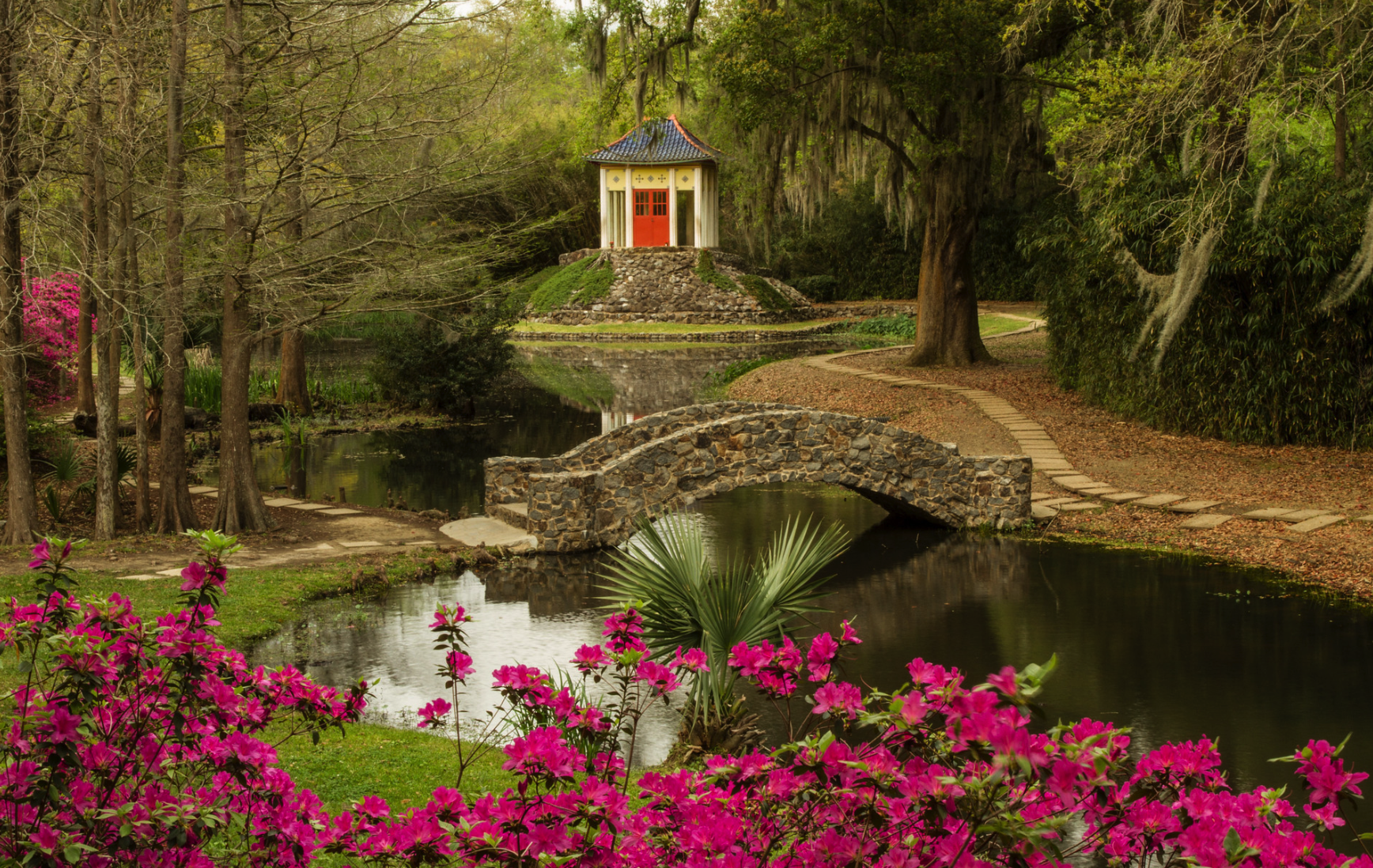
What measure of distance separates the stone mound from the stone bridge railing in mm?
23641

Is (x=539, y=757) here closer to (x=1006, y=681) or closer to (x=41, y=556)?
(x=1006, y=681)

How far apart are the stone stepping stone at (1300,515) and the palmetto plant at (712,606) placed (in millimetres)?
5525

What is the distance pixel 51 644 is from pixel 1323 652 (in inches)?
293

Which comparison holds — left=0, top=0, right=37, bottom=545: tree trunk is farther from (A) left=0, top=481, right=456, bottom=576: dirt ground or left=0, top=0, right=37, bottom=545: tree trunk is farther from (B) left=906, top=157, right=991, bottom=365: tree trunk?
(B) left=906, top=157, right=991, bottom=365: tree trunk

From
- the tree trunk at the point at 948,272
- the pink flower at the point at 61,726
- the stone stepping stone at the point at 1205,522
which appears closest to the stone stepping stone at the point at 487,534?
the stone stepping stone at the point at 1205,522

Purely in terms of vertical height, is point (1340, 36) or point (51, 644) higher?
point (1340, 36)

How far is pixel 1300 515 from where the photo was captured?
9844 millimetres

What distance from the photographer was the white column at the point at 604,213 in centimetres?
3750

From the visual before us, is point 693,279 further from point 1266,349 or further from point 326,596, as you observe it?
point 326,596

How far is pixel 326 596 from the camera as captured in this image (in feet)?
28.6

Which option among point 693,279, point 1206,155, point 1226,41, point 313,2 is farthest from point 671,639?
point 693,279

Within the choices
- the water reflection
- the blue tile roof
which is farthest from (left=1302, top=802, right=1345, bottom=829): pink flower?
the blue tile roof

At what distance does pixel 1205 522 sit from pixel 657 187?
29564 millimetres

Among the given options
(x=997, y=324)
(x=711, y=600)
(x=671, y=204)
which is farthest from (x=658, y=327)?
(x=711, y=600)
